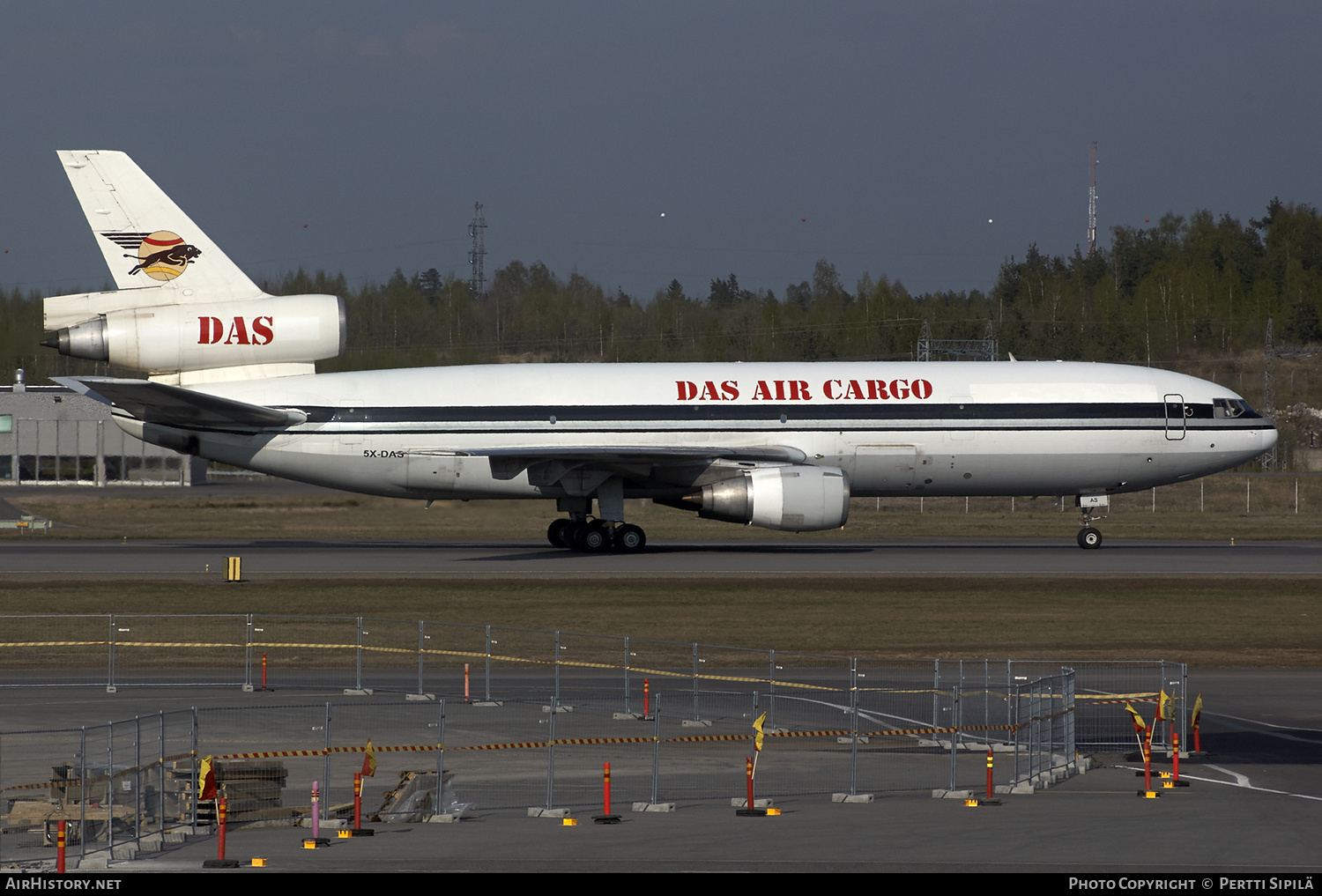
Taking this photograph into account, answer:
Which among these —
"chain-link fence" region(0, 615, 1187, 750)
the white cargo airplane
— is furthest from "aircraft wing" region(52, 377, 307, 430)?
"chain-link fence" region(0, 615, 1187, 750)

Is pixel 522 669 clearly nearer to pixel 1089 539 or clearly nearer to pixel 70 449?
pixel 1089 539

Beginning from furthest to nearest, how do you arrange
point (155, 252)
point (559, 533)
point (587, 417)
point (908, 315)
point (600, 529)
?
point (908, 315) < point (559, 533) < point (600, 529) < point (587, 417) < point (155, 252)

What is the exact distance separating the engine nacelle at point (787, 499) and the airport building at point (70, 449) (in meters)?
51.7

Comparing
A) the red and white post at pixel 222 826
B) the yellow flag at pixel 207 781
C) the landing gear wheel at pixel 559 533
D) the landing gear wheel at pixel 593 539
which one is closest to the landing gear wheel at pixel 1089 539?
the landing gear wheel at pixel 593 539

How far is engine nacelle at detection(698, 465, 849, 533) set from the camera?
37.2m

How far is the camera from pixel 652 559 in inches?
1526

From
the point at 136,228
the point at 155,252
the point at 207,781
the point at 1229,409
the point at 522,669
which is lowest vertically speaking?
the point at 522,669

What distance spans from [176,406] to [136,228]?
5.45m

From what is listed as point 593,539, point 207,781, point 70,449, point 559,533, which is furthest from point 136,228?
point 70,449

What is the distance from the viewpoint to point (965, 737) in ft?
57.4

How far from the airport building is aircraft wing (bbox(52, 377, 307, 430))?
4397 cm

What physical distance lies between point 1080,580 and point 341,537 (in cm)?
2660

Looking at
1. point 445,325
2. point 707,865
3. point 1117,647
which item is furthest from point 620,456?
point 445,325

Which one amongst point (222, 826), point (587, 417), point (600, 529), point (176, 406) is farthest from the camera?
point (600, 529)
